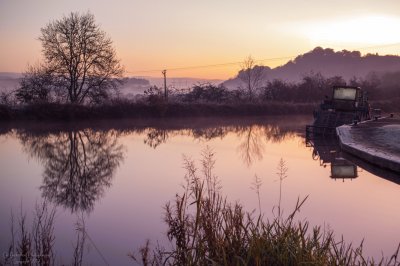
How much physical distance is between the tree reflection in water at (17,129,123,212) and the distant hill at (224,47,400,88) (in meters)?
115

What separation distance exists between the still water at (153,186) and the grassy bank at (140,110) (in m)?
13.6

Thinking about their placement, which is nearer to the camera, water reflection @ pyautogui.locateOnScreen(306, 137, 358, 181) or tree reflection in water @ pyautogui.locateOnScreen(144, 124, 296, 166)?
water reflection @ pyautogui.locateOnScreen(306, 137, 358, 181)

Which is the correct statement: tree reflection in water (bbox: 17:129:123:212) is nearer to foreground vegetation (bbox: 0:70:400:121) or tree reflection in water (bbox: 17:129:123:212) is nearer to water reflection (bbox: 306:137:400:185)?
water reflection (bbox: 306:137:400:185)

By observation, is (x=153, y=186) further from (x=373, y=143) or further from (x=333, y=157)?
(x=373, y=143)

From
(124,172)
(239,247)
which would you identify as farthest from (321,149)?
(239,247)

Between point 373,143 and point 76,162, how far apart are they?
466 inches

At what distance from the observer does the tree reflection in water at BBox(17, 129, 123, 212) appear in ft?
36.8

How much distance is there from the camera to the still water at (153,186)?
7809 mm

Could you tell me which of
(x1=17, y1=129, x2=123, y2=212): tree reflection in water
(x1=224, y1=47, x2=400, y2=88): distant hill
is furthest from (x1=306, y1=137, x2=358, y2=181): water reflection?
(x1=224, y1=47, x2=400, y2=88): distant hill

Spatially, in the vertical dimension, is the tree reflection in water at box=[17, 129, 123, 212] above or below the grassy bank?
below

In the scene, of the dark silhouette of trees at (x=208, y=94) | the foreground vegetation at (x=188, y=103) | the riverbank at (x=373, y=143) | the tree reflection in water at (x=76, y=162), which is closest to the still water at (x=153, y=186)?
the tree reflection in water at (x=76, y=162)

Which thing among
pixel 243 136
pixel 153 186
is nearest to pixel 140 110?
pixel 243 136

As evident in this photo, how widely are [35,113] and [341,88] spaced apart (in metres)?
24.4

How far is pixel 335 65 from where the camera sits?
157125 millimetres
